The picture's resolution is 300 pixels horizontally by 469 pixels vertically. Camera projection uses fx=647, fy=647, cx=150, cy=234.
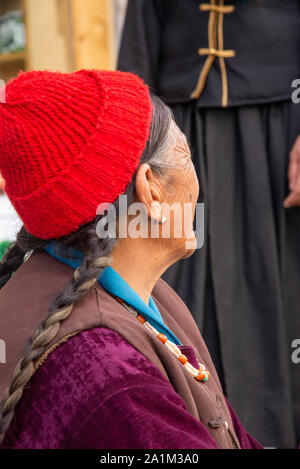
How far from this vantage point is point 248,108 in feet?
8.31

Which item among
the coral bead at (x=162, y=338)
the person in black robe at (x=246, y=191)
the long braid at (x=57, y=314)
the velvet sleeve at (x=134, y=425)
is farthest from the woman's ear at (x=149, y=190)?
the person in black robe at (x=246, y=191)

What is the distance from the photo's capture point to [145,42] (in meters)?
2.70

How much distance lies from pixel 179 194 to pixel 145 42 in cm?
144

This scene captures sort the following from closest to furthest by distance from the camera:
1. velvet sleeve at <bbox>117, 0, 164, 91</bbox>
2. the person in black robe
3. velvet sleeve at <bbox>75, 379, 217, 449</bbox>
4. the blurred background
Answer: velvet sleeve at <bbox>75, 379, 217, 449</bbox> → the person in black robe → velvet sleeve at <bbox>117, 0, 164, 91</bbox> → the blurred background

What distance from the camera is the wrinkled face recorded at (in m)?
1.42

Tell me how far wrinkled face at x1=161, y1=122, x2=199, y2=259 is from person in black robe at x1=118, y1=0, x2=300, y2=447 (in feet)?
3.51

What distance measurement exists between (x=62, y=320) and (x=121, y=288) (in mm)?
200

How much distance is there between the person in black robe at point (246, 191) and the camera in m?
2.49

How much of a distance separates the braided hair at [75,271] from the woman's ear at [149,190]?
0.02m

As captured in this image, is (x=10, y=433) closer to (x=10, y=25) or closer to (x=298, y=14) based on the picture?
(x=298, y=14)

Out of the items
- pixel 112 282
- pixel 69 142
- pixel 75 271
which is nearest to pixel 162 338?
pixel 112 282

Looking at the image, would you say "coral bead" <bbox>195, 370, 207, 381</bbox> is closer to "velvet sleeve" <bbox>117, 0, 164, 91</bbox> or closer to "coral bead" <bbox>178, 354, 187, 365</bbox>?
"coral bead" <bbox>178, 354, 187, 365</bbox>

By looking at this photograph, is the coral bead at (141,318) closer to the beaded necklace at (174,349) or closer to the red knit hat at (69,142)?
the beaded necklace at (174,349)

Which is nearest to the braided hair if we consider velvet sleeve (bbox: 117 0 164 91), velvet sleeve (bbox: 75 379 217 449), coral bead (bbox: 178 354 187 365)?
velvet sleeve (bbox: 75 379 217 449)
